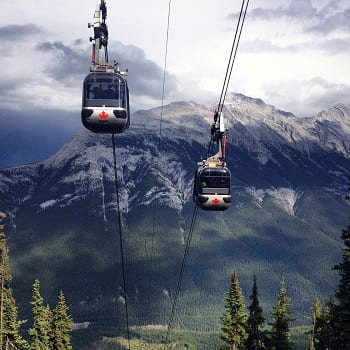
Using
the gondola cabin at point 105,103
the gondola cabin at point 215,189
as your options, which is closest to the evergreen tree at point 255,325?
the gondola cabin at point 215,189

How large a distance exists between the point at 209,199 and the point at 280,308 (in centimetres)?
2353

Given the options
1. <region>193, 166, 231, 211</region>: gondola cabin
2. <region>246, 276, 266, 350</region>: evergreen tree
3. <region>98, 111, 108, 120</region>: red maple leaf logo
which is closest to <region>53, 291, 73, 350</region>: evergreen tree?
<region>246, 276, 266, 350</region>: evergreen tree

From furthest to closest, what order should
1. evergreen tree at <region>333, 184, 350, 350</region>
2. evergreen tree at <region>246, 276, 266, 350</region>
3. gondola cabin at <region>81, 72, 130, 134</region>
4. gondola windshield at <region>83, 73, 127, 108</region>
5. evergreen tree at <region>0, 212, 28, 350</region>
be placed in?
evergreen tree at <region>246, 276, 266, 350</region> → evergreen tree at <region>0, 212, 28, 350</region> → evergreen tree at <region>333, 184, 350, 350</region> → gondola windshield at <region>83, 73, 127, 108</region> → gondola cabin at <region>81, 72, 130, 134</region>

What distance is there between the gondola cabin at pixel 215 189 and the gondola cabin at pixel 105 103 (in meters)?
9.83

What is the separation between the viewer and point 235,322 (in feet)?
205

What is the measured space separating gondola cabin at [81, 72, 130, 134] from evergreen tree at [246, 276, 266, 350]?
107 feet

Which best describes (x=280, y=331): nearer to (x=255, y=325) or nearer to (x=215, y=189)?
(x=255, y=325)

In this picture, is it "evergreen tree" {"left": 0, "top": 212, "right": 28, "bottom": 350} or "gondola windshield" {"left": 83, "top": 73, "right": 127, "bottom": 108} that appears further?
"evergreen tree" {"left": 0, "top": 212, "right": 28, "bottom": 350}

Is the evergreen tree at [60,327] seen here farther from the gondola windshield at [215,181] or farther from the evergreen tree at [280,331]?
the gondola windshield at [215,181]

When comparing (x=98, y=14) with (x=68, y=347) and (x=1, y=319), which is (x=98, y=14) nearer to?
(x=1, y=319)

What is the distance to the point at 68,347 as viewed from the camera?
69688 millimetres

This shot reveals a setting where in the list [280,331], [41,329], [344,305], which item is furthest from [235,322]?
[344,305]

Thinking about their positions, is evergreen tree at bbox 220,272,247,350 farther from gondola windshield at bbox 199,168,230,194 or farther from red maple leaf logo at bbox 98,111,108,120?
red maple leaf logo at bbox 98,111,108,120

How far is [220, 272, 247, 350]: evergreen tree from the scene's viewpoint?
6203 centimetres
